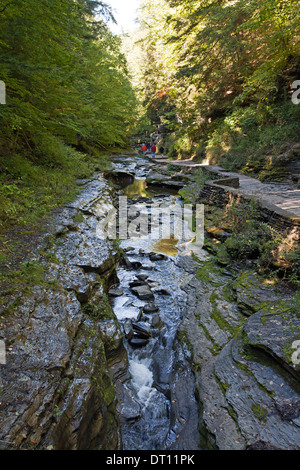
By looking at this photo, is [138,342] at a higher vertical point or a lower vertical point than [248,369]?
lower

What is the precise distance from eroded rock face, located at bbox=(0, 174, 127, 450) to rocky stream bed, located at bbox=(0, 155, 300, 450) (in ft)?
0.04

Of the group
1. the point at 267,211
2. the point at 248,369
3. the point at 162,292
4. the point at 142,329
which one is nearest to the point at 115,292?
the point at 162,292

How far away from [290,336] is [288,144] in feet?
30.6

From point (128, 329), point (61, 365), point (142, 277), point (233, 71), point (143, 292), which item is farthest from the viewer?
point (233, 71)

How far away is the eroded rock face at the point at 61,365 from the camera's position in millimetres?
2080

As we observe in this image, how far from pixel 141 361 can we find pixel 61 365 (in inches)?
71.9

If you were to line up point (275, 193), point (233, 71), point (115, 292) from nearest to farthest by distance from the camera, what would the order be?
point (115, 292)
point (275, 193)
point (233, 71)

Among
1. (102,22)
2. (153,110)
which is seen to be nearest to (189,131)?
(102,22)

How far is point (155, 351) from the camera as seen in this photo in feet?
14.1

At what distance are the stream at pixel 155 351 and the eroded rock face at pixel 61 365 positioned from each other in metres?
0.37

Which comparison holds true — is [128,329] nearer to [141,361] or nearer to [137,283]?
[141,361]

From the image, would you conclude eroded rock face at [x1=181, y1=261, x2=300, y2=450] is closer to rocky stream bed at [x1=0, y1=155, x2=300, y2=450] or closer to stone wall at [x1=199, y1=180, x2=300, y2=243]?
rocky stream bed at [x1=0, y1=155, x2=300, y2=450]

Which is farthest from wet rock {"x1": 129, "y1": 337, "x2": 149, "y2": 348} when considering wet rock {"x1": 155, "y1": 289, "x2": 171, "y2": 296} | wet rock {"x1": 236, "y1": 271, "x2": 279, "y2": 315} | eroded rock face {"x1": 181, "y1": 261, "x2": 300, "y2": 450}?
wet rock {"x1": 236, "y1": 271, "x2": 279, "y2": 315}
